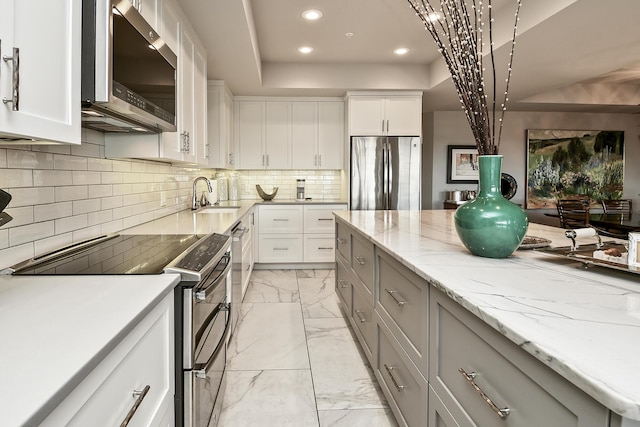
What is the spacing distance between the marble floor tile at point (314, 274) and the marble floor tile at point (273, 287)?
0.25 feet

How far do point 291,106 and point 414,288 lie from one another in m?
4.33

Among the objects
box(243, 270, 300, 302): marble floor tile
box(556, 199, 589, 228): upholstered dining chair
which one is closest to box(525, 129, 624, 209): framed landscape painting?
box(556, 199, 589, 228): upholstered dining chair

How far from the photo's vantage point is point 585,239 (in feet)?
5.82

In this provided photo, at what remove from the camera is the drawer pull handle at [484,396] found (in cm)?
83

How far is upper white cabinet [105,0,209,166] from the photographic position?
6.94 ft

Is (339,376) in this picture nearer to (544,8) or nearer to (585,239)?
(585,239)

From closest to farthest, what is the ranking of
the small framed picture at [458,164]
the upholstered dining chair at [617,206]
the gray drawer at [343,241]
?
the gray drawer at [343,241] < the upholstered dining chair at [617,206] < the small framed picture at [458,164]

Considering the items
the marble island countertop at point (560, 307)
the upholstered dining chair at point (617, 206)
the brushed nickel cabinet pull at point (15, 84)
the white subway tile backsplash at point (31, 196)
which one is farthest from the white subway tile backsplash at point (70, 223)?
the upholstered dining chair at point (617, 206)

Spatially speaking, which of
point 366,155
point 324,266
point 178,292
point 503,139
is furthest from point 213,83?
point 503,139

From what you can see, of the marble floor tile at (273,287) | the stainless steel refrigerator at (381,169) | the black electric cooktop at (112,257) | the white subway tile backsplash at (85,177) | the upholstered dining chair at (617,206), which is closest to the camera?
the black electric cooktop at (112,257)

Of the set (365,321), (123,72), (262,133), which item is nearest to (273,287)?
(365,321)

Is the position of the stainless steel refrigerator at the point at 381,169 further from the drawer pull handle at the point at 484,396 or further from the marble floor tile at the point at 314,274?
the drawer pull handle at the point at 484,396

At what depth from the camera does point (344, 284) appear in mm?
3094

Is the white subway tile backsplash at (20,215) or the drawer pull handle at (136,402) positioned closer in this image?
the drawer pull handle at (136,402)
